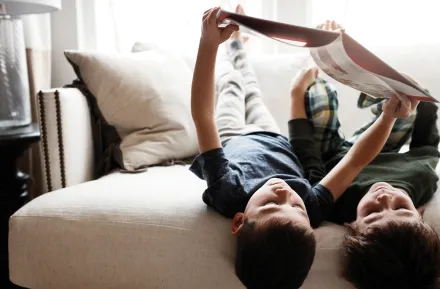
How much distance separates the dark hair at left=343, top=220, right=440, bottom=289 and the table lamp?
1190mm

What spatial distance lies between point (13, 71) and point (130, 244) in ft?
2.97

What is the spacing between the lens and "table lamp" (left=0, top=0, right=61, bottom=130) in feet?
5.38

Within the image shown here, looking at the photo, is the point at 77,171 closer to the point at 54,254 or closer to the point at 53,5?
the point at 54,254

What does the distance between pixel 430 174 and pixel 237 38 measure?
0.86 meters

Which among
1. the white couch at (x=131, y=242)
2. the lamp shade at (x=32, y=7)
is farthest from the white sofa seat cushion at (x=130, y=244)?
the lamp shade at (x=32, y=7)

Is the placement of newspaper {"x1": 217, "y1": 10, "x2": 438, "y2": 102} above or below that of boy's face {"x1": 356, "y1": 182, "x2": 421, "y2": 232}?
above

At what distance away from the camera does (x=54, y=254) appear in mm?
1093

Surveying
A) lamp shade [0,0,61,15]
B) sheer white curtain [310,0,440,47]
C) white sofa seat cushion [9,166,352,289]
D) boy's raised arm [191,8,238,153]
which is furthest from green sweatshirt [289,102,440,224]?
lamp shade [0,0,61,15]

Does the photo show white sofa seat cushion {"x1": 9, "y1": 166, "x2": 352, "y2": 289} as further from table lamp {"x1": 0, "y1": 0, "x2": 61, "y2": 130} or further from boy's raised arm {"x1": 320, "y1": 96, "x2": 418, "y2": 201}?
table lamp {"x1": 0, "y1": 0, "x2": 61, "y2": 130}

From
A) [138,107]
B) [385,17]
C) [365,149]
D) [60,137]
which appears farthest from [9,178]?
[385,17]

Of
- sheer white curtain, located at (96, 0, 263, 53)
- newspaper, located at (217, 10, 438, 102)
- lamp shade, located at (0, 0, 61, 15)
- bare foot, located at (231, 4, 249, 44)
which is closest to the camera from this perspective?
newspaper, located at (217, 10, 438, 102)

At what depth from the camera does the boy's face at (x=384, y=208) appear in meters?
1.00

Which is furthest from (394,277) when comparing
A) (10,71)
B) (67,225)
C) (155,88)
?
(10,71)

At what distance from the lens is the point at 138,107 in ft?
4.93
